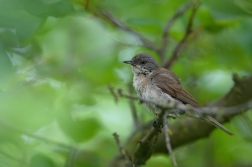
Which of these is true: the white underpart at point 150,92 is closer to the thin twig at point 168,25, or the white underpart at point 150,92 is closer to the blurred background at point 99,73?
the blurred background at point 99,73

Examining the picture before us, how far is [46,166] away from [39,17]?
112 cm

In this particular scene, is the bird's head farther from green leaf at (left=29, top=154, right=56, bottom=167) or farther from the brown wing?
green leaf at (left=29, top=154, right=56, bottom=167)

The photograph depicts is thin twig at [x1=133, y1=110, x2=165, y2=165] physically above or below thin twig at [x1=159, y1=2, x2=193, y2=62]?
below

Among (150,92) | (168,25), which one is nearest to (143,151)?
(150,92)

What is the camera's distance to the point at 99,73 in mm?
6363

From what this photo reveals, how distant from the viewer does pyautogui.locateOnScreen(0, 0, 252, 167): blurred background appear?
460 cm

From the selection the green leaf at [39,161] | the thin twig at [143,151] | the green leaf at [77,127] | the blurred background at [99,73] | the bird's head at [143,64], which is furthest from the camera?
the bird's head at [143,64]

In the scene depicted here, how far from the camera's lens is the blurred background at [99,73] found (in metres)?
4.60

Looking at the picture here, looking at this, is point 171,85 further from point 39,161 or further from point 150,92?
point 39,161

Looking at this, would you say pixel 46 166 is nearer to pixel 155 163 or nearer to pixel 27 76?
pixel 27 76

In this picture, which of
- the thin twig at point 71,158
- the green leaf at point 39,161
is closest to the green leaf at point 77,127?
the thin twig at point 71,158

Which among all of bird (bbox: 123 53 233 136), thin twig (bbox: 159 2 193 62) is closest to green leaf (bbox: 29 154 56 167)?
bird (bbox: 123 53 233 136)

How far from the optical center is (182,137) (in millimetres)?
6094

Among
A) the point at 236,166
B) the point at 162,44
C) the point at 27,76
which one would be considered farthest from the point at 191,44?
the point at 27,76
